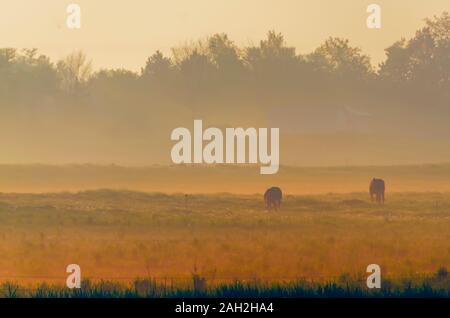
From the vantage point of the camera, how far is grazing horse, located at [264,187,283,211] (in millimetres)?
14789

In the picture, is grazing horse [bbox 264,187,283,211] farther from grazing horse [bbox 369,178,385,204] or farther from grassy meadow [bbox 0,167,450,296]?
grazing horse [bbox 369,178,385,204]

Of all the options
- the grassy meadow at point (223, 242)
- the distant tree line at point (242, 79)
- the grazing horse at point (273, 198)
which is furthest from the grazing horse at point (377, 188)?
the grazing horse at point (273, 198)

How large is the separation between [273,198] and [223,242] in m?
0.72

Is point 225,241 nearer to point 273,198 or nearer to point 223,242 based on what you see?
point 223,242

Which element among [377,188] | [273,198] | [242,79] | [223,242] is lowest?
[223,242]

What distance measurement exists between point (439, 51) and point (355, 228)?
214 cm

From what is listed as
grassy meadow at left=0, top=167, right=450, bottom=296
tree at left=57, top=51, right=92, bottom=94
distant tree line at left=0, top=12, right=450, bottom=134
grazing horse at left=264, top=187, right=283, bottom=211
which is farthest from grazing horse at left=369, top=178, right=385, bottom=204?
tree at left=57, top=51, right=92, bottom=94

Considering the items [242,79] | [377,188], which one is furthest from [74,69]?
[377,188]

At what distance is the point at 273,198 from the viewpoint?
14789 mm

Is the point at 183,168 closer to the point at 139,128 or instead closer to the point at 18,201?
the point at 139,128

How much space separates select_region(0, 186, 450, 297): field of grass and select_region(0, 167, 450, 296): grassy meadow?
0.4 inches

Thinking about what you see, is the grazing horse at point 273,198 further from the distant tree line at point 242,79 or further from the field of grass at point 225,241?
the distant tree line at point 242,79

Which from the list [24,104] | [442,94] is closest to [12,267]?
[24,104]

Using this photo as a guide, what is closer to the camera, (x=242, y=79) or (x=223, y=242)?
(x=223, y=242)
